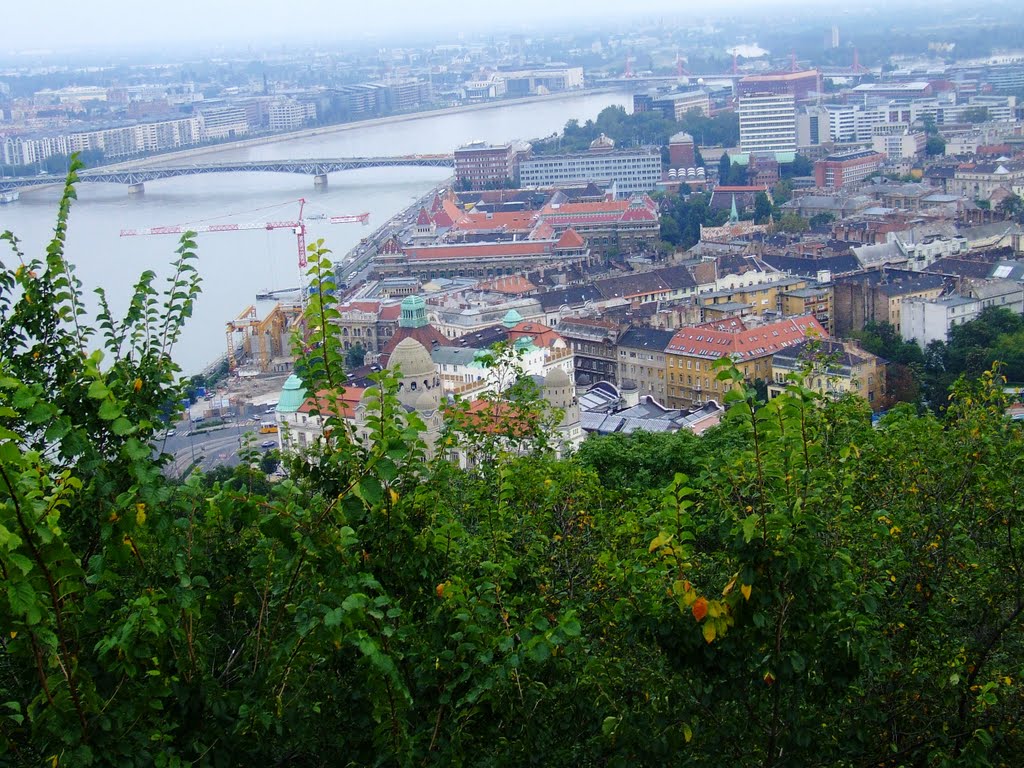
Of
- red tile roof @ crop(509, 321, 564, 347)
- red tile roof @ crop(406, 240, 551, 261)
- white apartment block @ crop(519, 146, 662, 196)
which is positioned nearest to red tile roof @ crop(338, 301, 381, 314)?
red tile roof @ crop(509, 321, 564, 347)

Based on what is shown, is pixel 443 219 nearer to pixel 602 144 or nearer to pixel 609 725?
pixel 602 144

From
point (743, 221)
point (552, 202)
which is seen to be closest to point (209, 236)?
point (552, 202)

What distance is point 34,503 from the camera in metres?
0.98

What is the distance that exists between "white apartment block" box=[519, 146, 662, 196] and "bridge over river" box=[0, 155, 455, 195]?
1.78 meters

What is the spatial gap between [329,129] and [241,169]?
24.1 ft

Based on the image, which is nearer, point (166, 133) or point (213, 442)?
point (213, 442)

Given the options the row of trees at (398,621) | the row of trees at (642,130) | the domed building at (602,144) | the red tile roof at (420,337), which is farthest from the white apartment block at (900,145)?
the row of trees at (398,621)

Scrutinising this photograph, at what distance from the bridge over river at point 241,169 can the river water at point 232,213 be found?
16cm

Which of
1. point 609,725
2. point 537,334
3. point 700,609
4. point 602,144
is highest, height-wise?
point 700,609

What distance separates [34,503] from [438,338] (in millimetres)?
7213

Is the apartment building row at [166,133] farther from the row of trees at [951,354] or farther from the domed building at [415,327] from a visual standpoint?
the row of trees at [951,354]

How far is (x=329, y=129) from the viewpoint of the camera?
79.0 ft

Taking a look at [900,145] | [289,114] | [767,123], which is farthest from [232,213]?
[289,114]

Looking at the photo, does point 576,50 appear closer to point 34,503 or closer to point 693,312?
point 693,312
